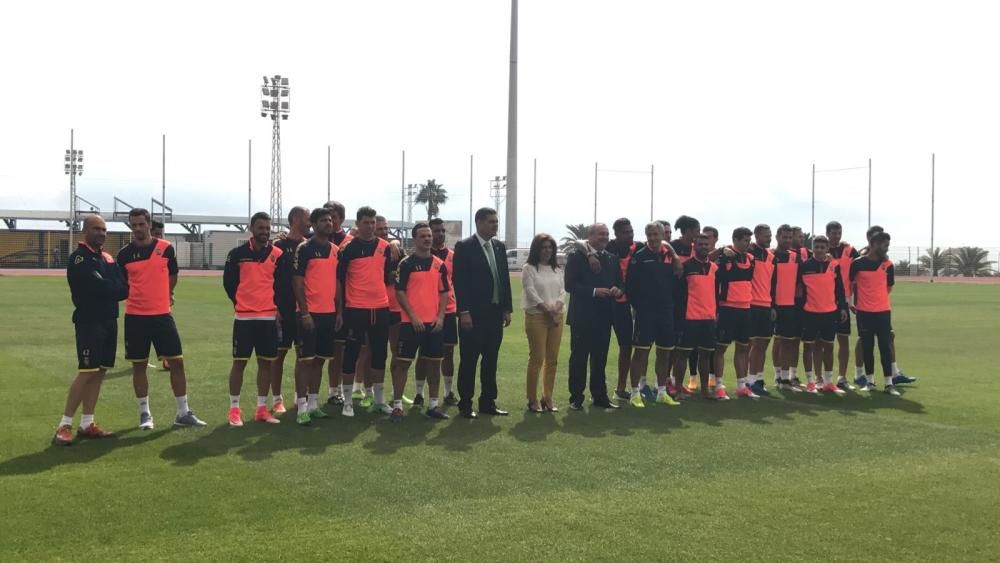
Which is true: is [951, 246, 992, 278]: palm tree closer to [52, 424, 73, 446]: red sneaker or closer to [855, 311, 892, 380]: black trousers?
[855, 311, 892, 380]: black trousers

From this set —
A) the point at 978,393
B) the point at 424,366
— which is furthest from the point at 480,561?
the point at 978,393

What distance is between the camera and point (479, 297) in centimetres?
847

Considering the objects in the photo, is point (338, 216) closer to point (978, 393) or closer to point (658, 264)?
point (658, 264)

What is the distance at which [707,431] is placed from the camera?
25.7 feet

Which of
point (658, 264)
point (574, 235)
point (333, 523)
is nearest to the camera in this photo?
point (333, 523)

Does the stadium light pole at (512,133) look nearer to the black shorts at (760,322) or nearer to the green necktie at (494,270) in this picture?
the black shorts at (760,322)

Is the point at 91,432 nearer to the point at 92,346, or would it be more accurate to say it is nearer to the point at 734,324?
the point at 92,346

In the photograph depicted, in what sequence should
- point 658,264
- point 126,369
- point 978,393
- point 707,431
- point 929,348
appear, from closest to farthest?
point 707,431
point 658,264
point 978,393
point 126,369
point 929,348

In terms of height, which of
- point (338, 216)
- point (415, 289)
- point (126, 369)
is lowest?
point (126, 369)

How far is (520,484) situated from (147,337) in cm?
400

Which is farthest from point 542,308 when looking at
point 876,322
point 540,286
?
point 876,322

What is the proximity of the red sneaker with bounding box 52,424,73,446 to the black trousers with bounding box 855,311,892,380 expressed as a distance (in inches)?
363

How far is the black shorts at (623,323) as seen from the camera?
952 centimetres

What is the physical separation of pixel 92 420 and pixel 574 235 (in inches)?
2662
